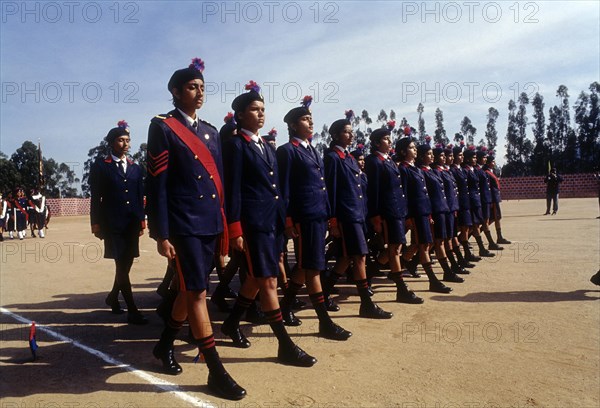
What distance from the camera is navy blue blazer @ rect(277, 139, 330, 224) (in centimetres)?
472

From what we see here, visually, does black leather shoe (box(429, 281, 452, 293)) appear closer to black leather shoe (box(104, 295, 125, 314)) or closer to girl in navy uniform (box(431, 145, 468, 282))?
girl in navy uniform (box(431, 145, 468, 282))

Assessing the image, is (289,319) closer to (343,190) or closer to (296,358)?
(296,358)

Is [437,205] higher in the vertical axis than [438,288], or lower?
higher

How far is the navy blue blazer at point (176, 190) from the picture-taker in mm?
3434

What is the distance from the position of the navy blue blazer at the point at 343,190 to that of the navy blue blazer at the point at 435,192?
224 cm

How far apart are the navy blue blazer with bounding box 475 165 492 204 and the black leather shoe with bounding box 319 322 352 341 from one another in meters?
6.41

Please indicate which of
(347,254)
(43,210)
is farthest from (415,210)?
(43,210)

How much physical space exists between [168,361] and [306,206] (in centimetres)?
198

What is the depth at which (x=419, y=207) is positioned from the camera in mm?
6664

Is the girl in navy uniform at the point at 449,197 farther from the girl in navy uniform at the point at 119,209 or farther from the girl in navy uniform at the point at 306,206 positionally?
the girl in navy uniform at the point at 119,209

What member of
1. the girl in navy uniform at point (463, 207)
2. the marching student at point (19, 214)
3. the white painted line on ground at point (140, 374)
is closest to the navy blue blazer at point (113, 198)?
the white painted line on ground at point (140, 374)

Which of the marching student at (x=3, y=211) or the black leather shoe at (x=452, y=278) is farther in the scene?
the marching student at (x=3, y=211)

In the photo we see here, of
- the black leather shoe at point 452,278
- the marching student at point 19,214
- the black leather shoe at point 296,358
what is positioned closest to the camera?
the black leather shoe at point 296,358

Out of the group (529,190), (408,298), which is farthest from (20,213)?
(529,190)
